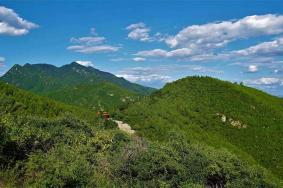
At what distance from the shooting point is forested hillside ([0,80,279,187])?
1027 inches

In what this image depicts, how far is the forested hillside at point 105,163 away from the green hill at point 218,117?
24.6m

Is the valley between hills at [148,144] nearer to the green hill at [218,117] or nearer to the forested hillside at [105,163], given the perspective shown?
the forested hillside at [105,163]

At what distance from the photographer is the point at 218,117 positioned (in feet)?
302

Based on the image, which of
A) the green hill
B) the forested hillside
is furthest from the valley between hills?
the green hill

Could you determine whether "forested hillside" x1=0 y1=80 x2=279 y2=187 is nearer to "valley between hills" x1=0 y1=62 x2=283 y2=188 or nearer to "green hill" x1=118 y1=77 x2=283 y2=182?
"valley between hills" x1=0 y1=62 x2=283 y2=188

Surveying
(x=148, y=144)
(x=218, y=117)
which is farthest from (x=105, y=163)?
(x=218, y=117)

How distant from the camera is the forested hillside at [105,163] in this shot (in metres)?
26.1

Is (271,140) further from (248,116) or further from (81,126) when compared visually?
(81,126)

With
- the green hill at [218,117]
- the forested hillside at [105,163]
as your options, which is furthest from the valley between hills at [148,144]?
the green hill at [218,117]

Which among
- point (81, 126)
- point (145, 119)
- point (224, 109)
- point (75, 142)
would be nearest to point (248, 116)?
point (224, 109)

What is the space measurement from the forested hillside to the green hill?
80.6 ft

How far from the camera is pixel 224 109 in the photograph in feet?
312

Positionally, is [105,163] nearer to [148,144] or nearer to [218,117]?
[148,144]

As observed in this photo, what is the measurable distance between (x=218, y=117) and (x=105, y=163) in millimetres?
62644
